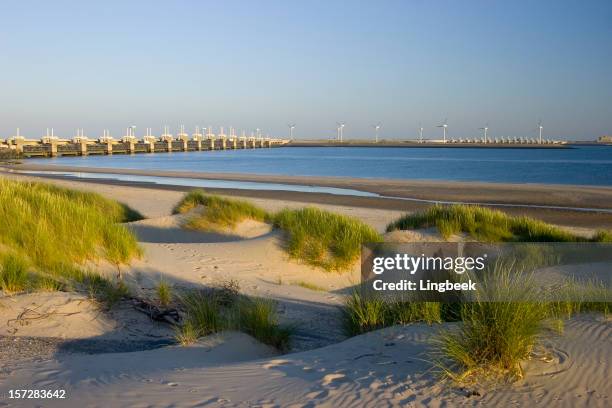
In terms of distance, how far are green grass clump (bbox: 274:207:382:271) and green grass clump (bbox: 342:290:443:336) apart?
4884mm

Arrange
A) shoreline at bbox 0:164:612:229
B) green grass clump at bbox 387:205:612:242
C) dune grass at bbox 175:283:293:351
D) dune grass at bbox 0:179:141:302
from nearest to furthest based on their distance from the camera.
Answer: dune grass at bbox 175:283:293:351 < dune grass at bbox 0:179:141:302 < green grass clump at bbox 387:205:612:242 < shoreline at bbox 0:164:612:229

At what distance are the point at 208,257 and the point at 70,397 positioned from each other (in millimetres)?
7455

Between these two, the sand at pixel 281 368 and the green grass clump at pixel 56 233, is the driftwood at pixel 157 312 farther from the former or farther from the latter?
the green grass clump at pixel 56 233

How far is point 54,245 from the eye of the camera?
9.78 m

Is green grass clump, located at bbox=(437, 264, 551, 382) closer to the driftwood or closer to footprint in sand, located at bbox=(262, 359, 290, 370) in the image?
footprint in sand, located at bbox=(262, 359, 290, 370)

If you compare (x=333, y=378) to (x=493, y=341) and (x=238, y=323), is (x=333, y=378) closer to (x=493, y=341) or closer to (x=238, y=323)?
(x=493, y=341)

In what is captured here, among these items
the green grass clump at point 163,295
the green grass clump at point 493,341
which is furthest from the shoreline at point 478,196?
the green grass clump at point 493,341

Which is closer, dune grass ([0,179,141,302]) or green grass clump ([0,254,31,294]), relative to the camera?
green grass clump ([0,254,31,294])

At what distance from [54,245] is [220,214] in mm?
6201

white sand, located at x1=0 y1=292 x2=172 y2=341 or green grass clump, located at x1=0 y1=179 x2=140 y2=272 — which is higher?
green grass clump, located at x1=0 y1=179 x2=140 y2=272

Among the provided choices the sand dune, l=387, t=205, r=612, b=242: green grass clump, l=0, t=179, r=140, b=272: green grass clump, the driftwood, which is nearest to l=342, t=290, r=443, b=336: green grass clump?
the sand dune

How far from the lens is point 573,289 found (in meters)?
7.03

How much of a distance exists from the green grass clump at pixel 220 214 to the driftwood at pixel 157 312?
7402 mm

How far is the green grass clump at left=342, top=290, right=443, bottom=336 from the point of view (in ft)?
22.4
